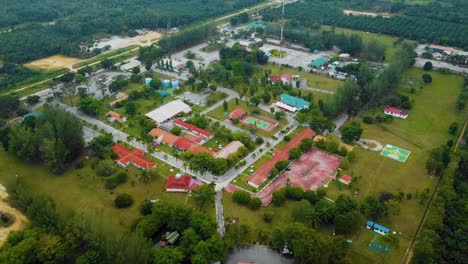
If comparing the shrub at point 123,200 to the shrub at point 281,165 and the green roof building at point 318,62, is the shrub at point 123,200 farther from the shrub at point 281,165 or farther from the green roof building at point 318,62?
the green roof building at point 318,62

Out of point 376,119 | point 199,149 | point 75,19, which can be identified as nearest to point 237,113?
point 199,149

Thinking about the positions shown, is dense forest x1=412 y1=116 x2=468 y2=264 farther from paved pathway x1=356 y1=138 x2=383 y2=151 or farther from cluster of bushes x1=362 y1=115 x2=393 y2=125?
cluster of bushes x1=362 y1=115 x2=393 y2=125

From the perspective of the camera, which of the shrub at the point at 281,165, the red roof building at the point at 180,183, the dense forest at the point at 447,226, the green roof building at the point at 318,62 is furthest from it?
the green roof building at the point at 318,62

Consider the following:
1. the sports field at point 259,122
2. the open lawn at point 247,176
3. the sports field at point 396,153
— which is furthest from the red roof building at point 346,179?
the sports field at point 259,122

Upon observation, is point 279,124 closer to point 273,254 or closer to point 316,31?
point 273,254

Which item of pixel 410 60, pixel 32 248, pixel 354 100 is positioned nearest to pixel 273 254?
pixel 32 248

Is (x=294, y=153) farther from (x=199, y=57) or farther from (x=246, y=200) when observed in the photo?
(x=199, y=57)
